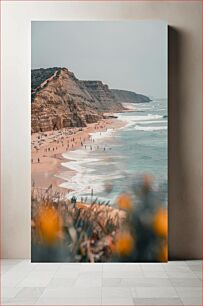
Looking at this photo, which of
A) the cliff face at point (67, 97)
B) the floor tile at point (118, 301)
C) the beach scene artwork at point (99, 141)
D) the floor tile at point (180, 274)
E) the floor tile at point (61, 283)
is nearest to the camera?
the floor tile at point (118, 301)

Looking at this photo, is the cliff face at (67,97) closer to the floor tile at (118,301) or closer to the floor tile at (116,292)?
the floor tile at (116,292)

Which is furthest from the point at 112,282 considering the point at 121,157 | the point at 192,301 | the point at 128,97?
the point at 128,97

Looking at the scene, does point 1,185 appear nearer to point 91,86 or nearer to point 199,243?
point 91,86

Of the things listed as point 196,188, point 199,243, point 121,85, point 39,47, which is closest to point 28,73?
point 39,47

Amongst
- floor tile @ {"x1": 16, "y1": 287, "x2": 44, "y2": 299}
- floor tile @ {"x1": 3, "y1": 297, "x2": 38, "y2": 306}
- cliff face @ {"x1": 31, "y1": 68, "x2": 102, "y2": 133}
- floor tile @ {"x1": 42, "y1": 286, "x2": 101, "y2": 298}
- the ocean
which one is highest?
cliff face @ {"x1": 31, "y1": 68, "x2": 102, "y2": 133}

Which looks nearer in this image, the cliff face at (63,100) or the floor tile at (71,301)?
the floor tile at (71,301)

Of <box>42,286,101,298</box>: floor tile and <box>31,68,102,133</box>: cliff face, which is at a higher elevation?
<box>31,68,102,133</box>: cliff face

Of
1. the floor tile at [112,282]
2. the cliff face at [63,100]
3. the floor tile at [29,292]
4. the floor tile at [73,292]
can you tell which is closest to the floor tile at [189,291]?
the floor tile at [112,282]

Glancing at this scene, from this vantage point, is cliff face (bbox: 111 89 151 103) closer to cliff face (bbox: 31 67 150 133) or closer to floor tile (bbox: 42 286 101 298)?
cliff face (bbox: 31 67 150 133)

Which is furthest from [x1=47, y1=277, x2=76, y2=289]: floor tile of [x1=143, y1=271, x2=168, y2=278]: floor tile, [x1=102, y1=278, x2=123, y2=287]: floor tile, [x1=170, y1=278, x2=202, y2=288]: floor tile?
[x1=170, y1=278, x2=202, y2=288]: floor tile
